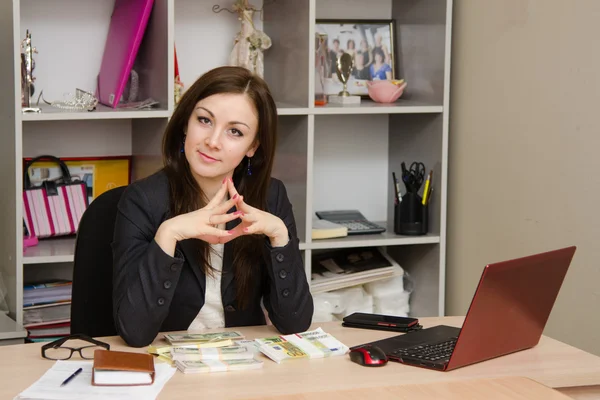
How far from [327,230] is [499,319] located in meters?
1.33

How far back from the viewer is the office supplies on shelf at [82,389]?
135 centimetres

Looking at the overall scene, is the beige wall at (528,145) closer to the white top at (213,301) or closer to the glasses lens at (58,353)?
the white top at (213,301)

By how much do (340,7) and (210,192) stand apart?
1.41 m

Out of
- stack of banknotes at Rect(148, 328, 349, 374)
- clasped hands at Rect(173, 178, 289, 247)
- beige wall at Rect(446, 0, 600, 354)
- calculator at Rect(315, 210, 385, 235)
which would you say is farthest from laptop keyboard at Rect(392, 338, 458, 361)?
calculator at Rect(315, 210, 385, 235)

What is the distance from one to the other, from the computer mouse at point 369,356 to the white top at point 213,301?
468 millimetres

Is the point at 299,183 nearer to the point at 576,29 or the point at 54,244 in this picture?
the point at 54,244

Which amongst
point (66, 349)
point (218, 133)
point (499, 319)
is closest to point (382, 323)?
point (499, 319)

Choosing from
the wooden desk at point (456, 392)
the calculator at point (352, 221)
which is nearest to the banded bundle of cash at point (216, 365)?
the wooden desk at point (456, 392)

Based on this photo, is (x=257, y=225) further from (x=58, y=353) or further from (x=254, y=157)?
(x=58, y=353)

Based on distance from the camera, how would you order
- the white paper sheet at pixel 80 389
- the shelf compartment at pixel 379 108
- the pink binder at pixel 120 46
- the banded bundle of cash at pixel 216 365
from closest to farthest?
the white paper sheet at pixel 80 389 → the banded bundle of cash at pixel 216 365 → the pink binder at pixel 120 46 → the shelf compartment at pixel 379 108

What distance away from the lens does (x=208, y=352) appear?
1578 mm

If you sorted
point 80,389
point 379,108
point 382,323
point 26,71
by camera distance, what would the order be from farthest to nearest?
point 379,108, point 26,71, point 382,323, point 80,389

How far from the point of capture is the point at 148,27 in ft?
9.05

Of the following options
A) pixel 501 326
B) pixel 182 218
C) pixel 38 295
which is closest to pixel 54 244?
pixel 38 295
